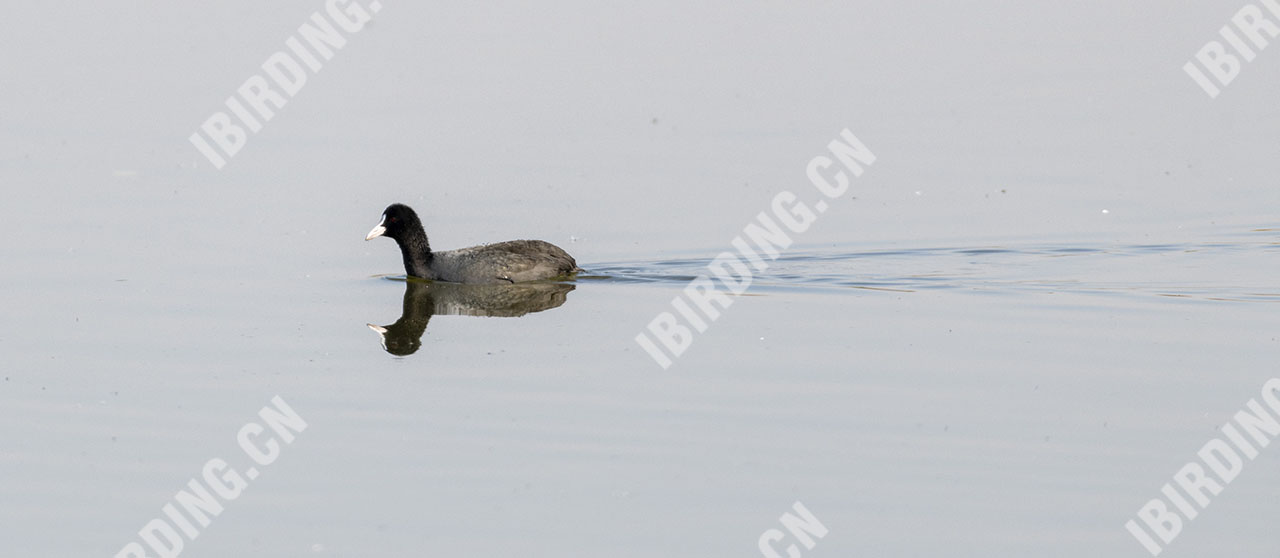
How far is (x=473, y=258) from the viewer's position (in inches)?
671

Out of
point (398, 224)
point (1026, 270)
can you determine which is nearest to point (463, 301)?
point (398, 224)

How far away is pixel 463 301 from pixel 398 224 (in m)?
1.49

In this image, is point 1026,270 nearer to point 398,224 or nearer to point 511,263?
point 511,263

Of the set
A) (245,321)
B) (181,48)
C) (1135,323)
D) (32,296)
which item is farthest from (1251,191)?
(181,48)

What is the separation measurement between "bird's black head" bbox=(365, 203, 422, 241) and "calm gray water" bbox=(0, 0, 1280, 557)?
0.48m

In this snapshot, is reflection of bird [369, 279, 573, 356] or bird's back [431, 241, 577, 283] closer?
reflection of bird [369, 279, 573, 356]

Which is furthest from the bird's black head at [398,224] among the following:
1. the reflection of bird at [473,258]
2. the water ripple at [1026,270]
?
the water ripple at [1026,270]

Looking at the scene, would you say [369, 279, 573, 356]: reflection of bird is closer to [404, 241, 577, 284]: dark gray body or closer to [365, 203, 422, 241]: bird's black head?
[404, 241, 577, 284]: dark gray body

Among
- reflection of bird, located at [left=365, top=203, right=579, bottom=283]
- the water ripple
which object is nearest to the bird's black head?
reflection of bird, located at [left=365, top=203, right=579, bottom=283]

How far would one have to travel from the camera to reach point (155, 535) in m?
9.41

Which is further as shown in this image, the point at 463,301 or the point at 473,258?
the point at 473,258

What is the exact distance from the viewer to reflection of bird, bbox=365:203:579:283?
16.9 metres

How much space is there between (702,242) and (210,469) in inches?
320

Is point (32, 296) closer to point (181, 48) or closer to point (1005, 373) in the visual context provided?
point (1005, 373)
